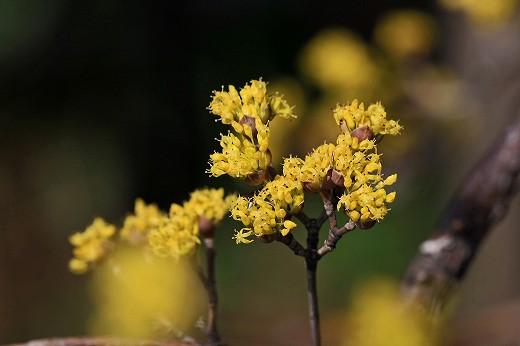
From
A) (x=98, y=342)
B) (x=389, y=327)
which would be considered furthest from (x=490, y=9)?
(x=98, y=342)

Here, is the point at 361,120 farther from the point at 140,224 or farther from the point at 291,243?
the point at 140,224

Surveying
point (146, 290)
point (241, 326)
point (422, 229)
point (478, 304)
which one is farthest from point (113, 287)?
point (422, 229)

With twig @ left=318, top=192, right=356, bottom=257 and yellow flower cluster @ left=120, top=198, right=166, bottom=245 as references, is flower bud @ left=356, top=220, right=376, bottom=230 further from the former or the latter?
yellow flower cluster @ left=120, top=198, right=166, bottom=245

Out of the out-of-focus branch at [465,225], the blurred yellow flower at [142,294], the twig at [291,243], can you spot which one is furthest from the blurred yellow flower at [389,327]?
the twig at [291,243]

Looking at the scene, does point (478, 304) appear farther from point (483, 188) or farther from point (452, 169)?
point (483, 188)

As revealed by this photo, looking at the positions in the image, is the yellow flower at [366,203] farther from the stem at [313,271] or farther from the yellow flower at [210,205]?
the yellow flower at [210,205]
